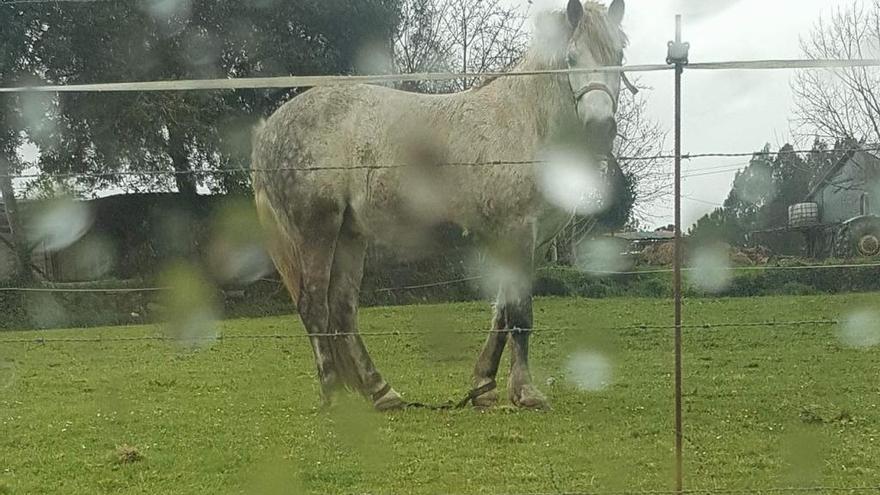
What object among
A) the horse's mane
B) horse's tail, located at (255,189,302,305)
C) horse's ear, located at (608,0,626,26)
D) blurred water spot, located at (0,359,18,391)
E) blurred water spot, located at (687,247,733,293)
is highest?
horse's ear, located at (608,0,626,26)

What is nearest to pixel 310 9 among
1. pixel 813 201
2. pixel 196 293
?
pixel 196 293

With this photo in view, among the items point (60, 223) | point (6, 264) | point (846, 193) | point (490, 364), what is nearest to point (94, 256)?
point (60, 223)

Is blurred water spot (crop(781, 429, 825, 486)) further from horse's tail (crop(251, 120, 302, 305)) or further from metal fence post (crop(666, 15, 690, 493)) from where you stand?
horse's tail (crop(251, 120, 302, 305))

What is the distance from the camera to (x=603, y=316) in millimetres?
12688

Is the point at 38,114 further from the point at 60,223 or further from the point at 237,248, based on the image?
the point at 237,248

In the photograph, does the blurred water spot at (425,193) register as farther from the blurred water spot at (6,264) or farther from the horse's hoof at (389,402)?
the blurred water spot at (6,264)

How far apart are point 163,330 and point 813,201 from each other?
29.4ft

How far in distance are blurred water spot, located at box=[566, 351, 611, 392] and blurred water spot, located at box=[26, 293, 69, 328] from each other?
29.4 ft

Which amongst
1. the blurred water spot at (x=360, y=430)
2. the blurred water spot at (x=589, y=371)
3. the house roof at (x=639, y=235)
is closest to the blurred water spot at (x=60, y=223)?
the house roof at (x=639, y=235)

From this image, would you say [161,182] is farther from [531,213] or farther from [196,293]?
[531,213]

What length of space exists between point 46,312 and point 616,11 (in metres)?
11.9

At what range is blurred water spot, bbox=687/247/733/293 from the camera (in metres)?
13.1

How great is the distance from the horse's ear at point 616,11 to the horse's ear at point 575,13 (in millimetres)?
263

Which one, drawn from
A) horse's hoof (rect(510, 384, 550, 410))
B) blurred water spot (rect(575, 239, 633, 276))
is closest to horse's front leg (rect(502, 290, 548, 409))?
horse's hoof (rect(510, 384, 550, 410))
